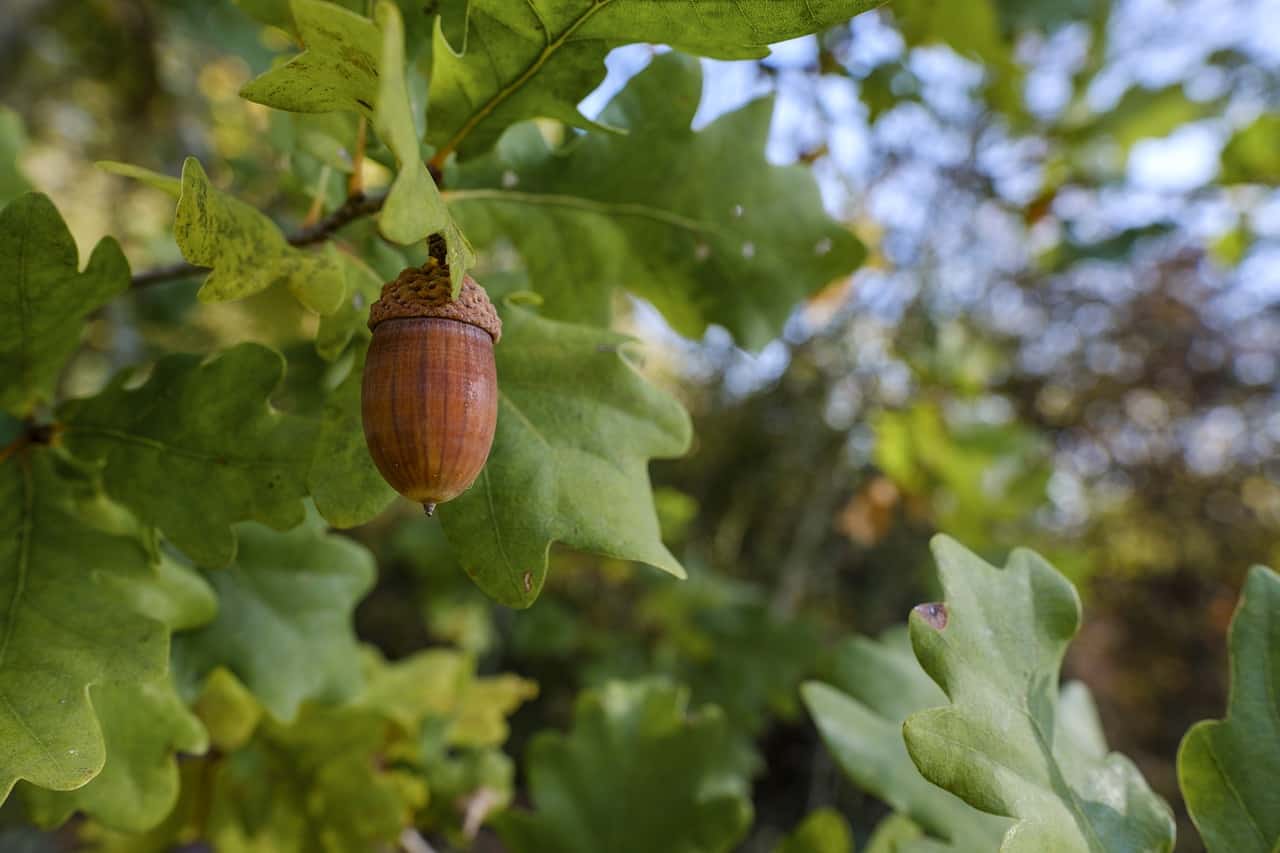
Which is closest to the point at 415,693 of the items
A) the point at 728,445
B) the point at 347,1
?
the point at 347,1

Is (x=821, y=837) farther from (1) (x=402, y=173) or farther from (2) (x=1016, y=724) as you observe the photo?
(1) (x=402, y=173)

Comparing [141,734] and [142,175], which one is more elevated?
[142,175]

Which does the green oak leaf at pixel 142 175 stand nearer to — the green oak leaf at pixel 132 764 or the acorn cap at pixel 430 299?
the acorn cap at pixel 430 299

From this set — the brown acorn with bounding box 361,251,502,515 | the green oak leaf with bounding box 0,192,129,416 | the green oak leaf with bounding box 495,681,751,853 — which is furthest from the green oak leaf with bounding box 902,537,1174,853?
the green oak leaf with bounding box 0,192,129,416

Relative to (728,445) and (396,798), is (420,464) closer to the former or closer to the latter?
(396,798)

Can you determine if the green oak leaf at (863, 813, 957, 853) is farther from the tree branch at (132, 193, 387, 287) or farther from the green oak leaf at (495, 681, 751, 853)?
the tree branch at (132, 193, 387, 287)

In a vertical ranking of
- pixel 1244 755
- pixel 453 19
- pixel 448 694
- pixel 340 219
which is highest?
pixel 453 19

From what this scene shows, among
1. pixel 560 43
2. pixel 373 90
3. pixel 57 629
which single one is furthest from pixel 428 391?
pixel 57 629
